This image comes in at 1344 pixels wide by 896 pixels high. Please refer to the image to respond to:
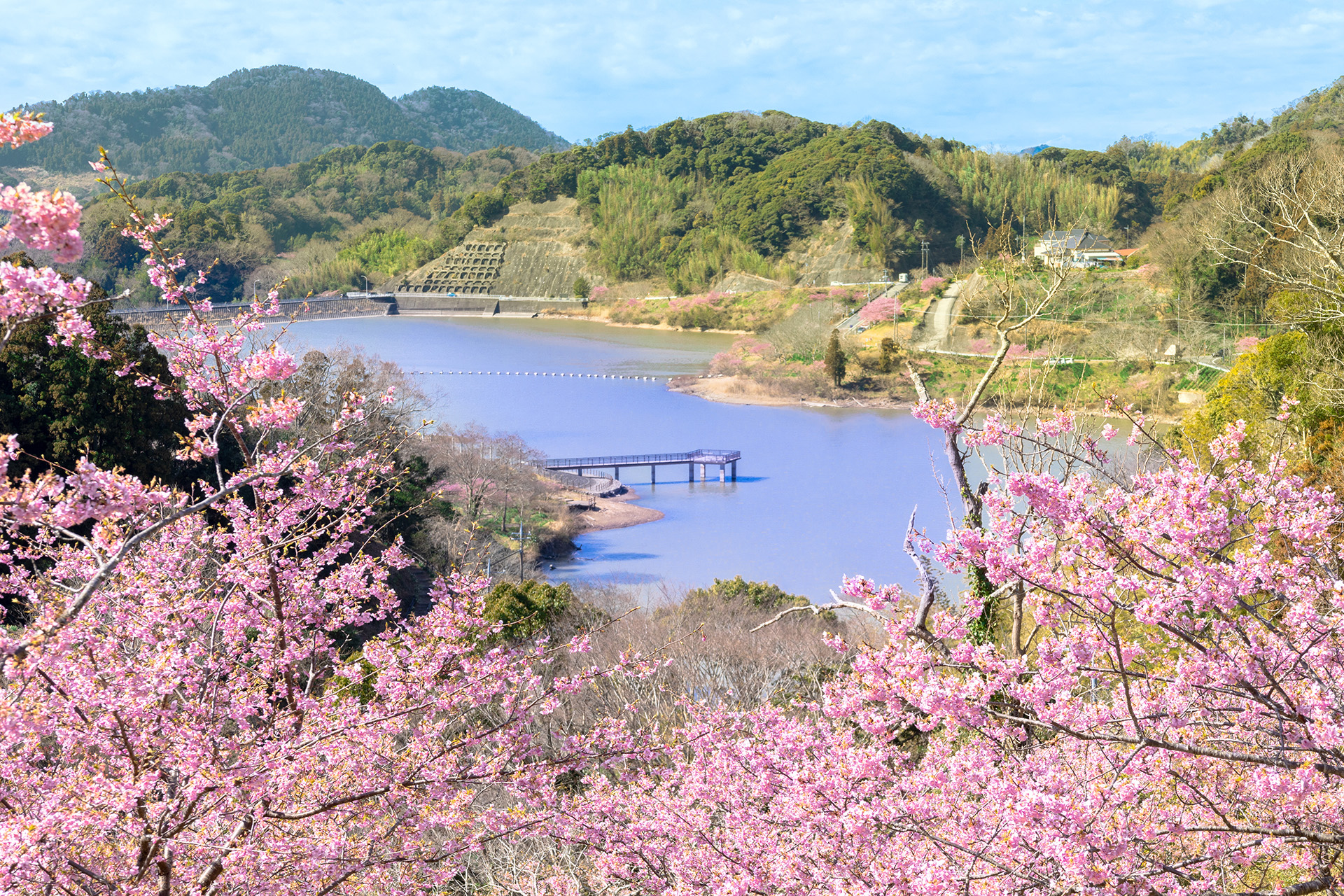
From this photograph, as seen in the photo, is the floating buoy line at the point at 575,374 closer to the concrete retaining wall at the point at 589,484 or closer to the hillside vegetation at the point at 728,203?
the concrete retaining wall at the point at 589,484

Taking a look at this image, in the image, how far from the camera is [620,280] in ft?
219

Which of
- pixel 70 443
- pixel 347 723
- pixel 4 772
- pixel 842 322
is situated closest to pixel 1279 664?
pixel 347 723

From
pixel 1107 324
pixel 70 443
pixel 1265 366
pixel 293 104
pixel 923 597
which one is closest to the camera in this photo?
pixel 923 597

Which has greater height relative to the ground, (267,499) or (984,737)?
(267,499)

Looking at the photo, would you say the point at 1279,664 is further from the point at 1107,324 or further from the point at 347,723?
the point at 1107,324

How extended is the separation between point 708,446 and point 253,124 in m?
155

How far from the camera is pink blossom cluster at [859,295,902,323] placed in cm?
4106

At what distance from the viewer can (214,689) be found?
3.29m

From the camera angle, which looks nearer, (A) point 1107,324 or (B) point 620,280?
(A) point 1107,324

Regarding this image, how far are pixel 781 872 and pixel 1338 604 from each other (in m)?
1.79

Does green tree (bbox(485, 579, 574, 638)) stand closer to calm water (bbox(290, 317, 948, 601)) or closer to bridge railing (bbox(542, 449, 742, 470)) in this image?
calm water (bbox(290, 317, 948, 601))

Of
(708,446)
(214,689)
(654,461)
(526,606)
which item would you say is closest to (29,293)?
(214,689)

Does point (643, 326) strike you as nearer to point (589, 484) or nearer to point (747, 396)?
point (747, 396)

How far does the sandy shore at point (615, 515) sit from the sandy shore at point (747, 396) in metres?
11.6
